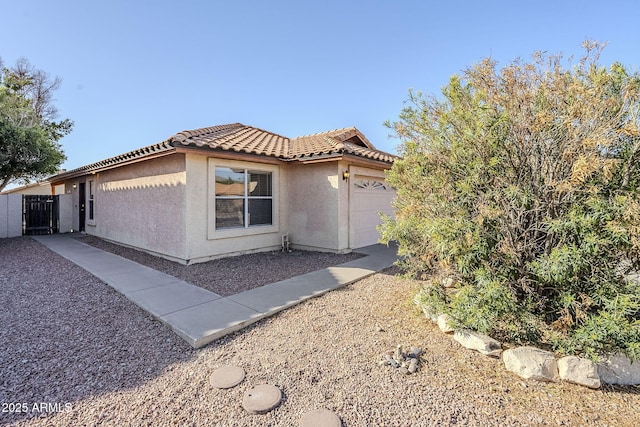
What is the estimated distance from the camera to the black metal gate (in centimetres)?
1580

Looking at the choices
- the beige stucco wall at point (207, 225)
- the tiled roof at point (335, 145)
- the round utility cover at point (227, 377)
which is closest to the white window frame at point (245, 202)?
the beige stucco wall at point (207, 225)

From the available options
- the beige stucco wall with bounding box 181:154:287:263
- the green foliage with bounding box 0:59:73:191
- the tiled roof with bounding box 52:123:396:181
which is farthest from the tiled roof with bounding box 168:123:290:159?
the green foliage with bounding box 0:59:73:191

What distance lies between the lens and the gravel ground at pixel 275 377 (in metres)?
2.73

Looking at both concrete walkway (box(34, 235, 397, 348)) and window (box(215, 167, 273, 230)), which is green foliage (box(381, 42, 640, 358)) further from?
window (box(215, 167, 273, 230))

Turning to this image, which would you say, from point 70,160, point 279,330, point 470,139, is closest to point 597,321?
point 470,139

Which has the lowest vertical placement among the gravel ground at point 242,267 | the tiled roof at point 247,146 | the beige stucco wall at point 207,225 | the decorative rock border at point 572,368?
the decorative rock border at point 572,368

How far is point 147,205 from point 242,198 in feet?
11.3

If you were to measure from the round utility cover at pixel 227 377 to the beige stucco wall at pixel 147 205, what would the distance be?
19.1 feet

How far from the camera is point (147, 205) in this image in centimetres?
1015

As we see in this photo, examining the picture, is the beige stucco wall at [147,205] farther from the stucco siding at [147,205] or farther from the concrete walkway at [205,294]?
the concrete walkway at [205,294]

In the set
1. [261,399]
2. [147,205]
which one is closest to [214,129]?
[147,205]

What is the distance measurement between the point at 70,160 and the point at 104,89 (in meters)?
12.1

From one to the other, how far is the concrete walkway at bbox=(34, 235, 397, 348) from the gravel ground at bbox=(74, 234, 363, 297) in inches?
12.1

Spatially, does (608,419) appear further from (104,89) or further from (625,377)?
(104,89)
